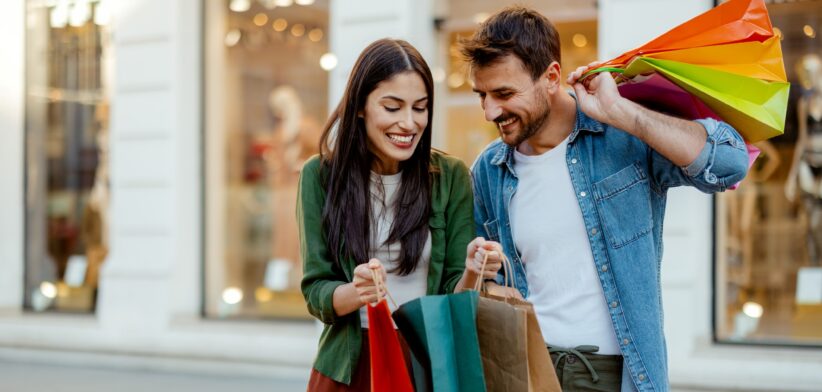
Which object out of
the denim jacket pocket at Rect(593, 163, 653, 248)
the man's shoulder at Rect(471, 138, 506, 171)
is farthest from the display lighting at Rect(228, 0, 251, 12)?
the denim jacket pocket at Rect(593, 163, 653, 248)

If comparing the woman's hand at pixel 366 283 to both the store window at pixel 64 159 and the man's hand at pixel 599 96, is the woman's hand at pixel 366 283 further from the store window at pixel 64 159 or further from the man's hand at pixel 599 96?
the store window at pixel 64 159

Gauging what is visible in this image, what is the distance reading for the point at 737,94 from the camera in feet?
8.01

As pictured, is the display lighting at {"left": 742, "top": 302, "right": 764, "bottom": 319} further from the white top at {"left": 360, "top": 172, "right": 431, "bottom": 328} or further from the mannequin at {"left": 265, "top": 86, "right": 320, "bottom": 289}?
the white top at {"left": 360, "top": 172, "right": 431, "bottom": 328}

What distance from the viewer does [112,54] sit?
8.16 metres

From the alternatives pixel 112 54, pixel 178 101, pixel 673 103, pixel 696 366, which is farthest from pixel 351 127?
pixel 112 54

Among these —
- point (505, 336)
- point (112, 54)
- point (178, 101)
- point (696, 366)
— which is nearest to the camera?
point (505, 336)

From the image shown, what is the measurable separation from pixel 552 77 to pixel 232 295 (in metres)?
5.85

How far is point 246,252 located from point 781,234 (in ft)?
14.4

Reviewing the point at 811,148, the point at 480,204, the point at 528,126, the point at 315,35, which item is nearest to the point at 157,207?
the point at 315,35

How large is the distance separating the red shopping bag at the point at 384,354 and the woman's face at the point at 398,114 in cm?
43

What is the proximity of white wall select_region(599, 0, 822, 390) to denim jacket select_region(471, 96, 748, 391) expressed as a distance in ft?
11.3

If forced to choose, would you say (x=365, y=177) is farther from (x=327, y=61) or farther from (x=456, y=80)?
(x=327, y=61)

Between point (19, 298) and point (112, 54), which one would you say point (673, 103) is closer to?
point (112, 54)

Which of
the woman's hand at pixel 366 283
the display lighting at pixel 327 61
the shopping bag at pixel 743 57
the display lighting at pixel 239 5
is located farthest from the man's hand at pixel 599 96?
the display lighting at pixel 239 5
